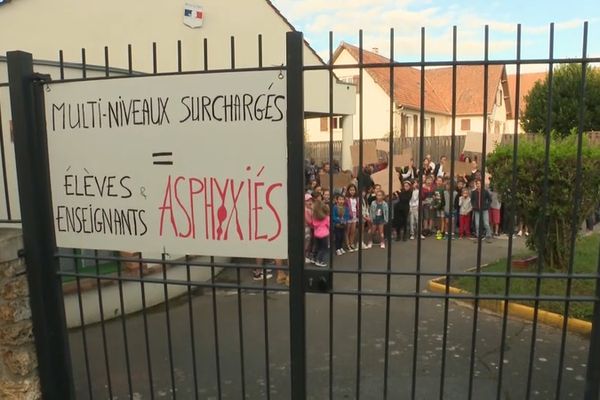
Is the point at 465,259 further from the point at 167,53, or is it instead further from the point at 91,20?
the point at 91,20

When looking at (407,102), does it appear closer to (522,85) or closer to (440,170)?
(440,170)

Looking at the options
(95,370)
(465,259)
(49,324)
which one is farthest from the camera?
(465,259)

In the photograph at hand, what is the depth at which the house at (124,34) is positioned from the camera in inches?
201

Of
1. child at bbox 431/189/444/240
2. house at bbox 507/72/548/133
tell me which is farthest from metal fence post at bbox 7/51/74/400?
child at bbox 431/189/444/240

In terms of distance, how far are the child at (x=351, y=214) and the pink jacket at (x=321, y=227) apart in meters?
Result: 1.42

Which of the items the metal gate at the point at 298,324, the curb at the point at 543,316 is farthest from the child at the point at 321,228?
the curb at the point at 543,316

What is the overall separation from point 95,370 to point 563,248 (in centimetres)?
627

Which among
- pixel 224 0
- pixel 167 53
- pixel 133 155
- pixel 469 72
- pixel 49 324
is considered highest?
pixel 469 72

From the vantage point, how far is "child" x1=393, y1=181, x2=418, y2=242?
10555 mm

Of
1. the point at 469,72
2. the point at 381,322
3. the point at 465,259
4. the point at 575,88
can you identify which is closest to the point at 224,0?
the point at 381,322

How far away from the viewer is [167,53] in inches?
271

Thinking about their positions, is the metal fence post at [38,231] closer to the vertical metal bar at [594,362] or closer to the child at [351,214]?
the vertical metal bar at [594,362]

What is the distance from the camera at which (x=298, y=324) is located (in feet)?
8.39

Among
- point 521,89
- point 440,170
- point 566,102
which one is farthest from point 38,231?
point 521,89
